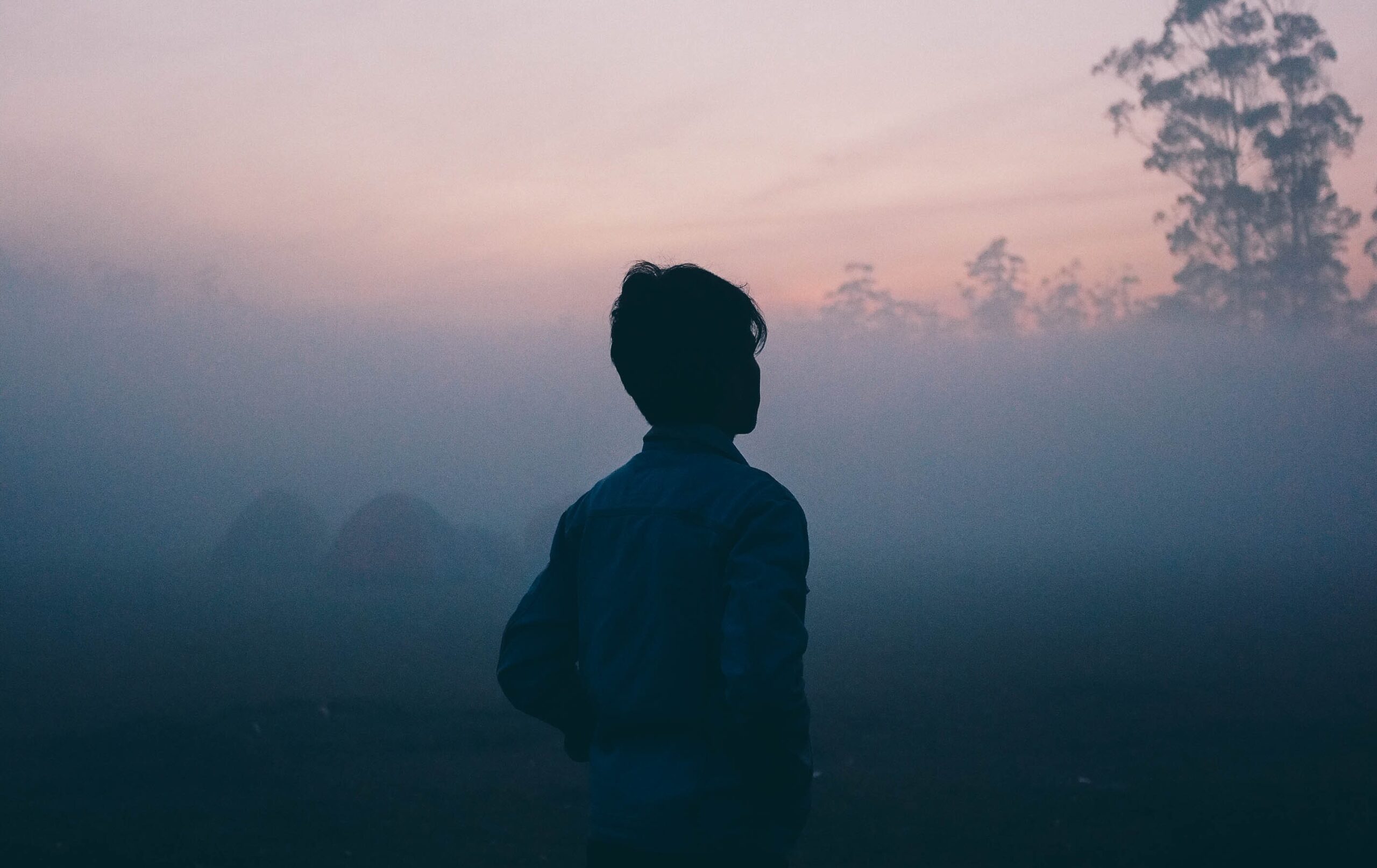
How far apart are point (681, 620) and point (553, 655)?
11.6 inches

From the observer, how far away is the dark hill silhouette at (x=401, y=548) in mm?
22719

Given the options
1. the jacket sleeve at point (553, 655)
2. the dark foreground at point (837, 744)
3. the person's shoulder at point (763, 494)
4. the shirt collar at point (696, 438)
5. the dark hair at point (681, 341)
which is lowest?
the dark foreground at point (837, 744)

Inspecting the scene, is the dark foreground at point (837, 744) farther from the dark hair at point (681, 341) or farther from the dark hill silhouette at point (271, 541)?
the dark hill silhouette at point (271, 541)

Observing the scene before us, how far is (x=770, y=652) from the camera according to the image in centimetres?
148

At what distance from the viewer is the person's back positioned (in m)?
1.52

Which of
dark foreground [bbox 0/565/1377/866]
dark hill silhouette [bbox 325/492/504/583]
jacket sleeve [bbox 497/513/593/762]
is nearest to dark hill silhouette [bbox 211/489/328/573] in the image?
dark hill silhouette [bbox 325/492/504/583]

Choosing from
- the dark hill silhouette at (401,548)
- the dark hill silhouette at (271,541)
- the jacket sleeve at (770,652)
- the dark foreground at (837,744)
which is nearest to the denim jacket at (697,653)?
the jacket sleeve at (770,652)

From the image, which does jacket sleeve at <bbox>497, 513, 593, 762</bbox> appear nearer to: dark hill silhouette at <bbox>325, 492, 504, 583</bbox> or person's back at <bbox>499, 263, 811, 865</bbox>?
person's back at <bbox>499, 263, 811, 865</bbox>

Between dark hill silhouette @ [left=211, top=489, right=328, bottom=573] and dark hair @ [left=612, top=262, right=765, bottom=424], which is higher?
dark hair @ [left=612, top=262, right=765, bottom=424]

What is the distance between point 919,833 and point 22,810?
5.43m

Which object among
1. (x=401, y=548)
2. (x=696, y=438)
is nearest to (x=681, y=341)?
(x=696, y=438)

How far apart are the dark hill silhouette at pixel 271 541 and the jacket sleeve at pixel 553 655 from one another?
943 inches

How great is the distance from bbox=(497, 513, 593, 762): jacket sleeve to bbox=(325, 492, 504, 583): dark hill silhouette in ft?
69.4

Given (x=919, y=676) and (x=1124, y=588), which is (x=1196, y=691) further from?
(x=1124, y=588)
